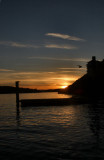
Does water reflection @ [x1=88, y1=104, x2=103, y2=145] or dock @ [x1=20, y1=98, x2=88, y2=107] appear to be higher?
dock @ [x1=20, y1=98, x2=88, y2=107]

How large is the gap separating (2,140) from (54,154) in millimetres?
4351

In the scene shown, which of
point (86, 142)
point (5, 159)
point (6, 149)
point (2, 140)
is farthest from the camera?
point (2, 140)

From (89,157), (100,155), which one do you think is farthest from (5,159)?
(100,155)

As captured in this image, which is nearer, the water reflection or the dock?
the water reflection

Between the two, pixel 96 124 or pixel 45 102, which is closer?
pixel 96 124

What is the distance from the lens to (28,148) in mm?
10227

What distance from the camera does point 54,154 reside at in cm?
921

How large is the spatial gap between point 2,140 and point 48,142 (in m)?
3.06

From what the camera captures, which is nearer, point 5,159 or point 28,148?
point 5,159

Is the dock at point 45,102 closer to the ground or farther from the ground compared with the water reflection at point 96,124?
farther from the ground

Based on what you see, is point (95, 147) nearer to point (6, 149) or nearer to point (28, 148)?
point (28, 148)

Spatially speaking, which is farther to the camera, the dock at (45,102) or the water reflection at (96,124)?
the dock at (45,102)

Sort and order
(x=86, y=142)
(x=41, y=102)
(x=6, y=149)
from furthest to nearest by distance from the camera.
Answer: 1. (x=41, y=102)
2. (x=86, y=142)
3. (x=6, y=149)

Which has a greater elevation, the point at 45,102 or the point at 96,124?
the point at 45,102
